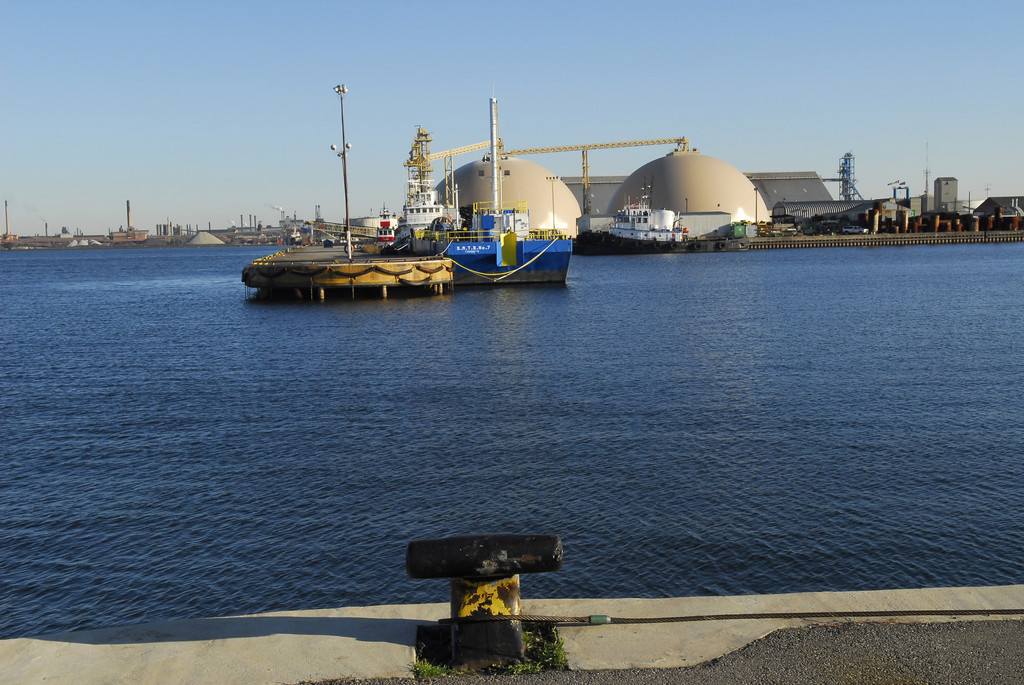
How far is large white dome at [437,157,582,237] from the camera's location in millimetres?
122312

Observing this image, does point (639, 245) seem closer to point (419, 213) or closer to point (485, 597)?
point (419, 213)

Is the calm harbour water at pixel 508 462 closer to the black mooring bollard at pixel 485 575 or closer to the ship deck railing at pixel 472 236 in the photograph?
the black mooring bollard at pixel 485 575

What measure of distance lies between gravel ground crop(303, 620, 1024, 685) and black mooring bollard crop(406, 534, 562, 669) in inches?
10.5

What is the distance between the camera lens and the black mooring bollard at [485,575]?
558 centimetres

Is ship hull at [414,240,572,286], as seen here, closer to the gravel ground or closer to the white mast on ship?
the white mast on ship

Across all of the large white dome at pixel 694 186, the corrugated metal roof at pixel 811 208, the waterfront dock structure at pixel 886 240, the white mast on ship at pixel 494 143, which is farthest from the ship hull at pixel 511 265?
the corrugated metal roof at pixel 811 208

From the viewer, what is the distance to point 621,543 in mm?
11461

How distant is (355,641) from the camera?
19.2 feet

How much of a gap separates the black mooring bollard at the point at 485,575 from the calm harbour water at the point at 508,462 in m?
4.38

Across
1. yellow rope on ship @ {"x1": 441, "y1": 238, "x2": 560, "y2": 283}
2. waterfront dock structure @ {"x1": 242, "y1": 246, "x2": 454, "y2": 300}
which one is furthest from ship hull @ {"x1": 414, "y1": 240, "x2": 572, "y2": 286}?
waterfront dock structure @ {"x1": 242, "y1": 246, "x2": 454, "y2": 300}

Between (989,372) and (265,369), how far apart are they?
20165 mm

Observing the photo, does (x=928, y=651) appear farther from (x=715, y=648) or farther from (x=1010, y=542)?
(x=1010, y=542)

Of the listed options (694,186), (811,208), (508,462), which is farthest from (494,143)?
(811,208)

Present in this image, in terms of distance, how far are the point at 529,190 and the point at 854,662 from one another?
120 metres
